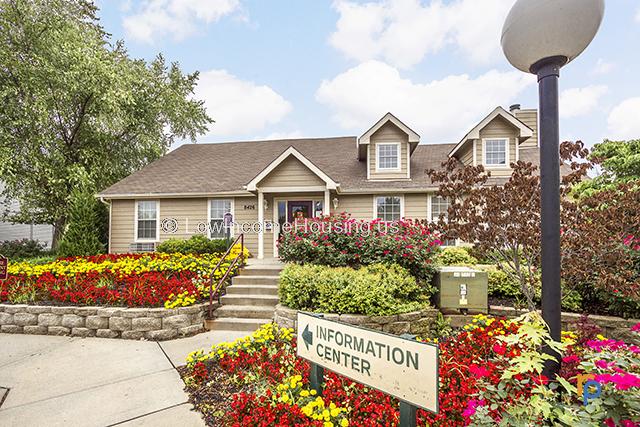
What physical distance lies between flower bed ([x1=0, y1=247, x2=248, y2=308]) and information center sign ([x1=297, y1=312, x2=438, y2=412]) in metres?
4.14

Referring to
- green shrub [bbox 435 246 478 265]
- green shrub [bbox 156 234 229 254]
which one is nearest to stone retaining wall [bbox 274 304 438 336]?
green shrub [bbox 435 246 478 265]

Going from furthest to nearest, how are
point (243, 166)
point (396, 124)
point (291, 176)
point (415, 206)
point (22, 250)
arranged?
point (22, 250) → point (243, 166) → point (396, 124) → point (415, 206) → point (291, 176)

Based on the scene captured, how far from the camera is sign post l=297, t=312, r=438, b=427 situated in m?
1.77

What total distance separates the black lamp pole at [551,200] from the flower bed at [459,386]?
0.43 feet

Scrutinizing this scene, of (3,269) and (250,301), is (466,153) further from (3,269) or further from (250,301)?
(3,269)

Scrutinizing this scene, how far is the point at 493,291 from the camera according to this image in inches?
234

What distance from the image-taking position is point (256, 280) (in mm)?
7172

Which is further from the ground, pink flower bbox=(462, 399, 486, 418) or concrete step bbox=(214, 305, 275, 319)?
pink flower bbox=(462, 399, 486, 418)

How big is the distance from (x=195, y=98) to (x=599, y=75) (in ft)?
60.4

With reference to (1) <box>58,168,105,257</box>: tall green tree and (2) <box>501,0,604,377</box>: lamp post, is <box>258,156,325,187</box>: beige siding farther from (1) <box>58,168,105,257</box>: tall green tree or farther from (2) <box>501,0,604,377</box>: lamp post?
(2) <box>501,0,604,377</box>: lamp post

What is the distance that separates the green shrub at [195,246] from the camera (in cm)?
1074

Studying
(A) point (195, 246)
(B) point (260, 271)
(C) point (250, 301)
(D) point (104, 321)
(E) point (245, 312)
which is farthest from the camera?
(A) point (195, 246)

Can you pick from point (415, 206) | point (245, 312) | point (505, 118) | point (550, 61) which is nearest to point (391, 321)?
point (245, 312)

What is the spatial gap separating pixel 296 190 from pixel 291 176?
0.53 m
